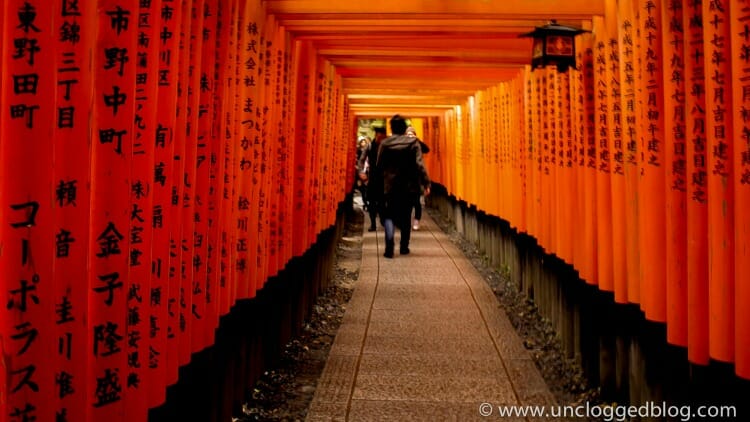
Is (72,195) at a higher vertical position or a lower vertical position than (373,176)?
lower

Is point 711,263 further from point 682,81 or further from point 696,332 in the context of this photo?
point 682,81

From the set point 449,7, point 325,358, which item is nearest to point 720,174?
point 449,7

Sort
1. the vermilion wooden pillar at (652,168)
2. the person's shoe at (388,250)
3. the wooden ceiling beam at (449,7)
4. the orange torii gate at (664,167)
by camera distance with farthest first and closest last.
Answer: the person's shoe at (388,250) → the wooden ceiling beam at (449,7) → the vermilion wooden pillar at (652,168) → the orange torii gate at (664,167)

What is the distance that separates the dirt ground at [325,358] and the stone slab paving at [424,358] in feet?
0.46

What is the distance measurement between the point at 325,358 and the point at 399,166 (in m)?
5.83

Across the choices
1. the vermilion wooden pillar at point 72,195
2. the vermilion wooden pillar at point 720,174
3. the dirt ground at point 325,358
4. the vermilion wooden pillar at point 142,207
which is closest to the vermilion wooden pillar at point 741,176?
the vermilion wooden pillar at point 720,174

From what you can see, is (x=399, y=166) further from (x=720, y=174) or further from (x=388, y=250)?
(x=720, y=174)

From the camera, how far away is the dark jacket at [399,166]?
1187 centimetres

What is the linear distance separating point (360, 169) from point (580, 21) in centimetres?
1397

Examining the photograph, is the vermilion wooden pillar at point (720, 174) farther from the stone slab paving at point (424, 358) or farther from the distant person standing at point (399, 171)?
the distant person standing at point (399, 171)

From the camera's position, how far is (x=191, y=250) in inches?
134

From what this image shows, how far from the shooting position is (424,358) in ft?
21.1

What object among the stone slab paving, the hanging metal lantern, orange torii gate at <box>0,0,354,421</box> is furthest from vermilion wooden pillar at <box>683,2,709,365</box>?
orange torii gate at <box>0,0,354,421</box>

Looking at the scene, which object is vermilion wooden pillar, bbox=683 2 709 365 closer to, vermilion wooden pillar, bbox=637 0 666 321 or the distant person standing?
vermilion wooden pillar, bbox=637 0 666 321
